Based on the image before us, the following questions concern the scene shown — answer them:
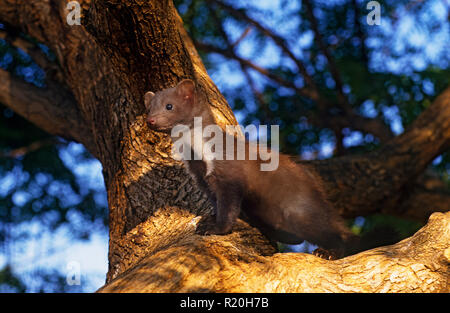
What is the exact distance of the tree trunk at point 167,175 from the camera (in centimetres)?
322

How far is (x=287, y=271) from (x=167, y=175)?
6.14ft

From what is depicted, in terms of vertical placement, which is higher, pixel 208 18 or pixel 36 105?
pixel 208 18

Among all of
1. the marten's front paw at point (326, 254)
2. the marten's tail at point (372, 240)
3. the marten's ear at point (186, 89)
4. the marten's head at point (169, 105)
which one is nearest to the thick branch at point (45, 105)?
the marten's head at point (169, 105)

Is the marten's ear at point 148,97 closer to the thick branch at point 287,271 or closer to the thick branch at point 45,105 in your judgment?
the thick branch at point 287,271

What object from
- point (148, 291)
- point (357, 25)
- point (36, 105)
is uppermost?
point (357, 25)

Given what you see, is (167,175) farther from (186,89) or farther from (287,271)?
(287,271)

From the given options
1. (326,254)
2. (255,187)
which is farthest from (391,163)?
(255,187)

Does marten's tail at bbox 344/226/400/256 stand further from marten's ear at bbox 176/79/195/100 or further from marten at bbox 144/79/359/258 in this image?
marten's ear at bbox 176/79/195/100

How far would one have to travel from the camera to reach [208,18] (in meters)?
8.53

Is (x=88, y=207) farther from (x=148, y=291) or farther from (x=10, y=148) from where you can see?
(x=148, y=291)

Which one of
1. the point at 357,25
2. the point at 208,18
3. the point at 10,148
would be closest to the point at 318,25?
the point at 357,25

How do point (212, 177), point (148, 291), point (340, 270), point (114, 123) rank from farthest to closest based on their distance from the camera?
point (114, 123) → point (212, 177) → point (340, 270) → point (148, 291)

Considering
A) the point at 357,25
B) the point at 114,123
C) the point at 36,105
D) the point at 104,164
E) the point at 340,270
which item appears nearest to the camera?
the point at 340,270

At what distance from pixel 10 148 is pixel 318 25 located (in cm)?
584
